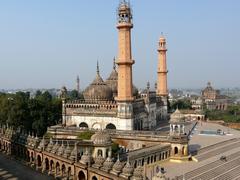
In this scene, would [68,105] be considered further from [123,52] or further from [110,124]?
[123,52]

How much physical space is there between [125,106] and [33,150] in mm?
13620

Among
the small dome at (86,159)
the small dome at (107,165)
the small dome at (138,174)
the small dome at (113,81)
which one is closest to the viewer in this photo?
the small dome at (138,174)

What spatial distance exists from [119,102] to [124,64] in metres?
3.49

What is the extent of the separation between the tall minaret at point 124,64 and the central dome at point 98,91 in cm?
403

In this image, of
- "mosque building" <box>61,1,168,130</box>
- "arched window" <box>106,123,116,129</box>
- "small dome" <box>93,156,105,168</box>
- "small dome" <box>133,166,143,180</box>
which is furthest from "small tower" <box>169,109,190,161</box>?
"small dome" <box>133,166,143,180</box>

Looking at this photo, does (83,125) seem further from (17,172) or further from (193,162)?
(17,172)

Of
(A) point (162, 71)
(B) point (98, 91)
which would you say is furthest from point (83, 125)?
(A) point (162, 71)

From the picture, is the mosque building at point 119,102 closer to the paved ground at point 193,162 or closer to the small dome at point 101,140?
the paved ground at point 193,162

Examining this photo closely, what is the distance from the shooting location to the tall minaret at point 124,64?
36.2m

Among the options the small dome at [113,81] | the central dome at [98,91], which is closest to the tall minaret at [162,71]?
the small dome at [113,81]

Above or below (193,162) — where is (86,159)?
above

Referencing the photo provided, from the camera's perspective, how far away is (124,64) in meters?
36.5

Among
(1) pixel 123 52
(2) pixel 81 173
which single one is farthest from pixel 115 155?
(1) pixel 123 52

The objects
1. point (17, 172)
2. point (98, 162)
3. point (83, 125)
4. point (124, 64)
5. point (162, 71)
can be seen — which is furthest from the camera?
point (162, 71)
